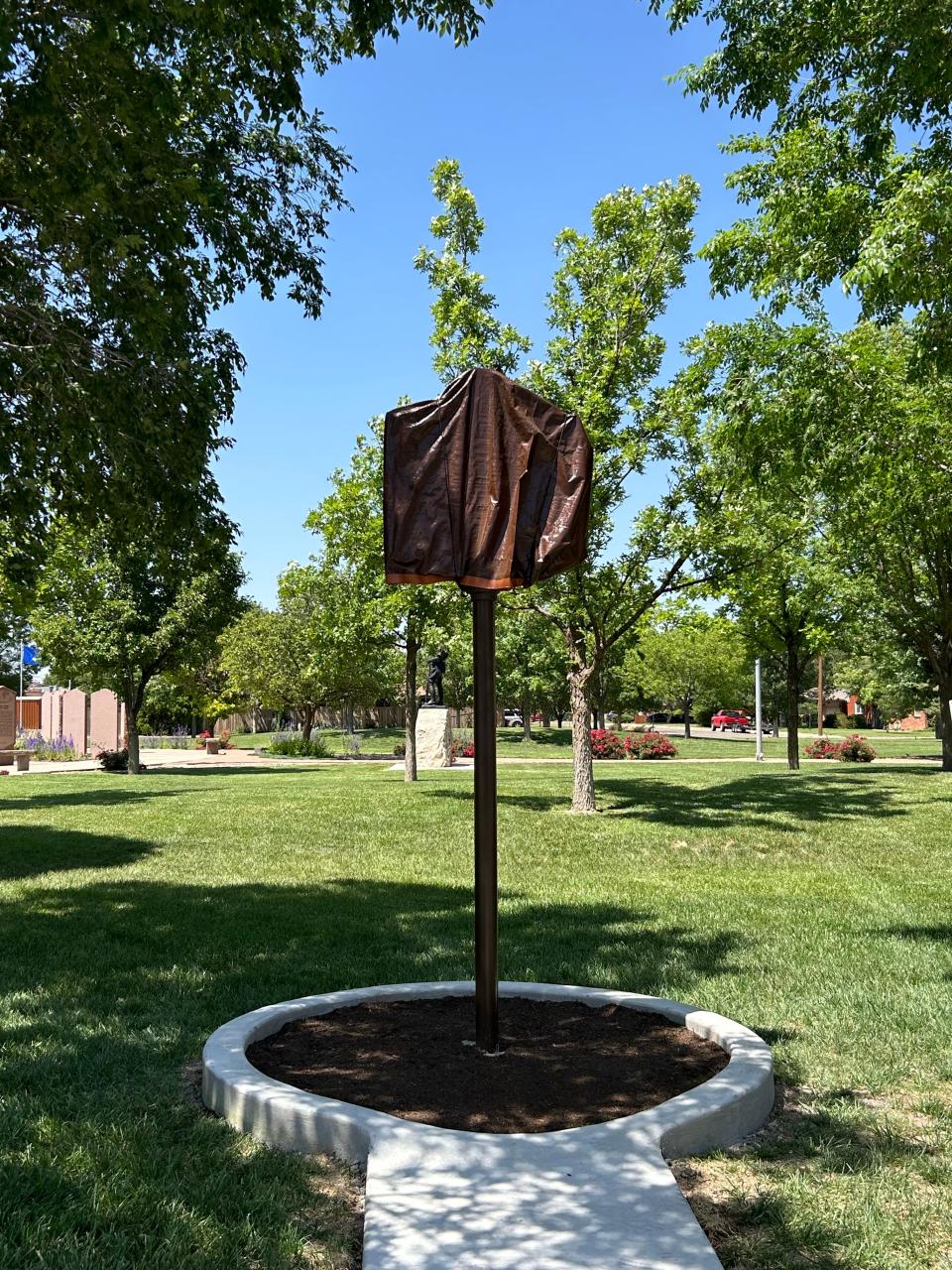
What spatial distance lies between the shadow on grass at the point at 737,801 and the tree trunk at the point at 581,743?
0.47m

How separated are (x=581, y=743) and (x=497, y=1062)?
1281 centimetres

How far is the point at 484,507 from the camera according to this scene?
4922 millimetres

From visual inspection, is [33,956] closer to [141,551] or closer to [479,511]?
[479,511]

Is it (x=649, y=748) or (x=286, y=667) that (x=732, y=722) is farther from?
(x=649, y=748)

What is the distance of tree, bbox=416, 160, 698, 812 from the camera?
626 inches

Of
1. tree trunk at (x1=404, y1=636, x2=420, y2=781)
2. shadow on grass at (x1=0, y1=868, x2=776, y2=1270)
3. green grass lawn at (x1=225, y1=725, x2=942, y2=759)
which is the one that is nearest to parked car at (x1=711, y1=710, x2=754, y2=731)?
green grass lawn at (x1=225, y1=725, x2=942, y2=759)

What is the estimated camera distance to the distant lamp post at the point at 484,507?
4848 mm

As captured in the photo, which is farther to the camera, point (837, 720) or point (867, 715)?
point (867, 715)

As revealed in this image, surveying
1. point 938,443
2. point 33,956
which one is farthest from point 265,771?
point 33,956

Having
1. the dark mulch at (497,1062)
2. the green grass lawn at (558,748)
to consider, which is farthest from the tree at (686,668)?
the dark mulch at (497,1062)

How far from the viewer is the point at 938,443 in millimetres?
13617

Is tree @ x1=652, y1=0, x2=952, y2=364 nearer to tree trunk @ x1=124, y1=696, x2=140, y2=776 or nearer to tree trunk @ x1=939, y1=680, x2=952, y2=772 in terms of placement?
tree trunk @ x1=939, y1=680, x2=952, y2=772

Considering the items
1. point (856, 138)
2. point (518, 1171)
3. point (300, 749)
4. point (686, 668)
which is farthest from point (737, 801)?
point (686, 668)

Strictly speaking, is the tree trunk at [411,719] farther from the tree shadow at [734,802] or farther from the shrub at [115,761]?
the shrub at [115,761]
